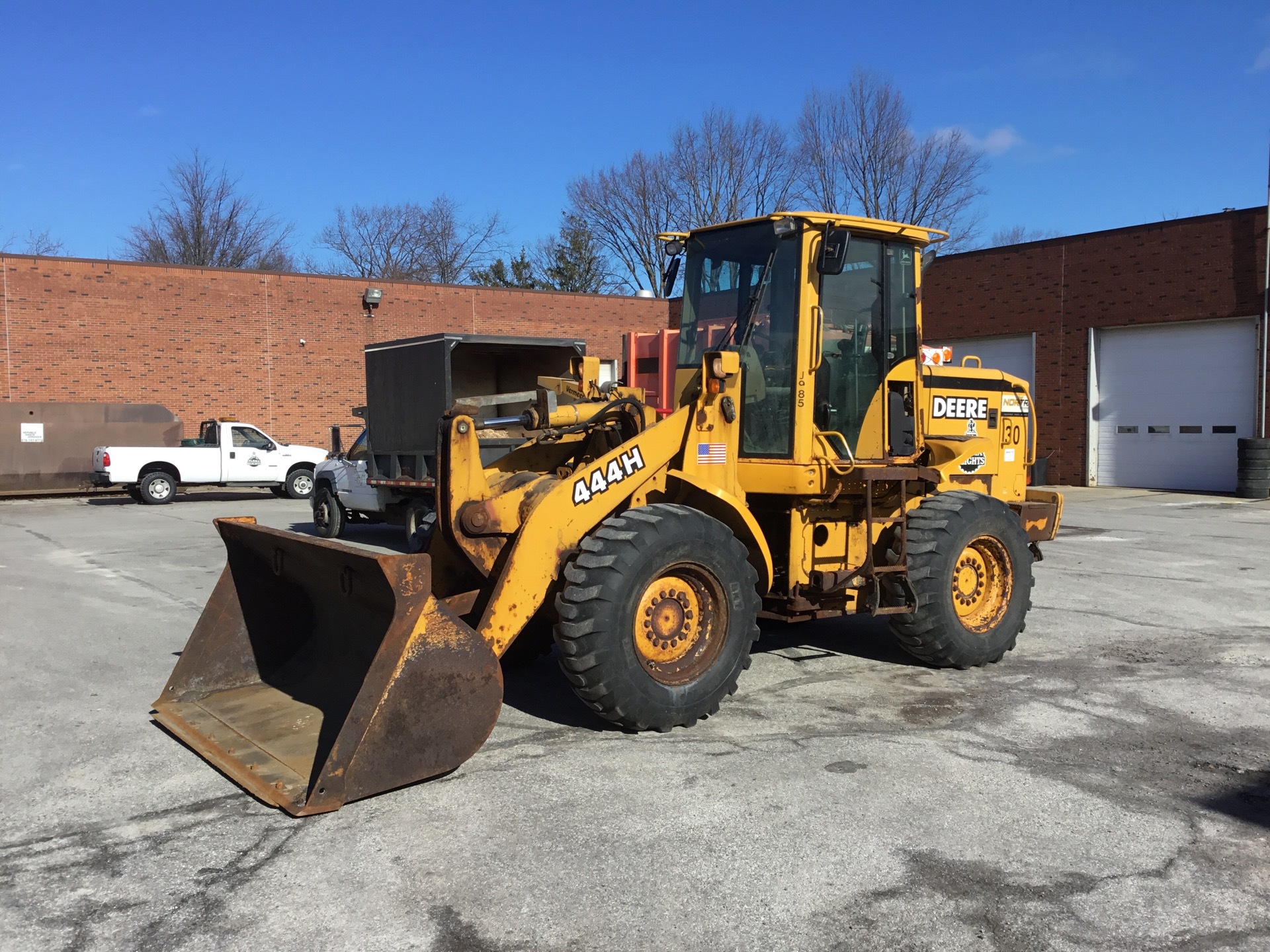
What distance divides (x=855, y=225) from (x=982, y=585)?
264 cm

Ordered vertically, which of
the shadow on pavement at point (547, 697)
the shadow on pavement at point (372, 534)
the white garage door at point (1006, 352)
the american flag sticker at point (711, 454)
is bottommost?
the shadow on pavement at point (547, 697)

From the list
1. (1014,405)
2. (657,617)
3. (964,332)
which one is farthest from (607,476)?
(964,332)

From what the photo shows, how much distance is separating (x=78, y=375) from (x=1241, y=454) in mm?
27108

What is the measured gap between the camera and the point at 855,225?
679 cm

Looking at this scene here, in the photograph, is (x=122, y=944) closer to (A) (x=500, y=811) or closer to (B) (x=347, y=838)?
(B) (x=347, y=838)

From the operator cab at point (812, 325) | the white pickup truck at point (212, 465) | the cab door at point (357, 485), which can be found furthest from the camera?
the white pickup truck at point (212, 465)

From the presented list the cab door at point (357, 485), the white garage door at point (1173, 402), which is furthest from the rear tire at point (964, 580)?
the white garage door at point (1173, 402)

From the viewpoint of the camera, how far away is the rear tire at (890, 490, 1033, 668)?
22.3 feet

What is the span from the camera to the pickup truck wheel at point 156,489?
22969mm

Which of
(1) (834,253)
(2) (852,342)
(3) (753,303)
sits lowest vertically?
(2) (852,342)

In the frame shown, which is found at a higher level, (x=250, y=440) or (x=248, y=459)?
(x=250, y=440)

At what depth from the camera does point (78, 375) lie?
89.0 ft

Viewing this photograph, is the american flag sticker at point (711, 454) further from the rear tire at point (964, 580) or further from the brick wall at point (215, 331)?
the brick wall at point (215, 331)

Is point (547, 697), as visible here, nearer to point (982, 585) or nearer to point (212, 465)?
point (982, 585)
